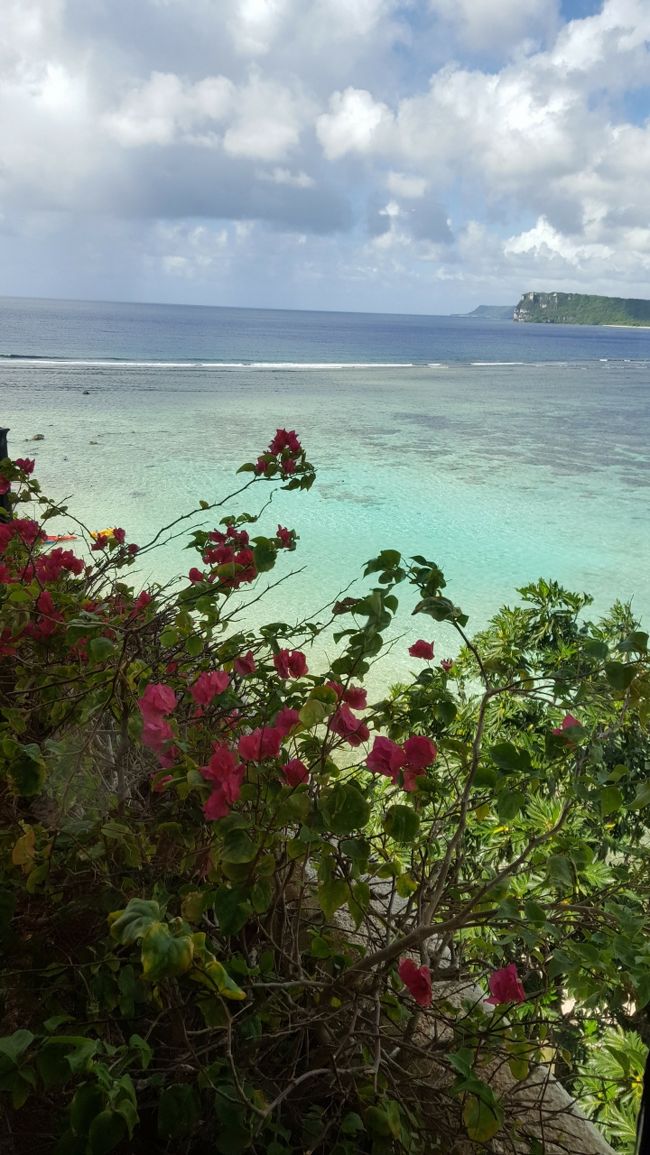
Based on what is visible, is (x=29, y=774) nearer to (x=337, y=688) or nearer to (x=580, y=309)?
(x=337, y=688)

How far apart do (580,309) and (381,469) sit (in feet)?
380

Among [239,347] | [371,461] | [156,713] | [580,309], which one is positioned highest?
[580,309]

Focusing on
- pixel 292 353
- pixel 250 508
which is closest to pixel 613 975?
pixel 250 508

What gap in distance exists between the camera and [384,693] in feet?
17.7

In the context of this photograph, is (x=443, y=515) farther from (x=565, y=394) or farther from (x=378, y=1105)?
(x=565, y=394)

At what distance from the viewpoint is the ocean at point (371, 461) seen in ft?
28.3

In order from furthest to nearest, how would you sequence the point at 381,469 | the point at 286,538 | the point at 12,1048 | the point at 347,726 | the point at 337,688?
the point at 381,469 < the point at 286,538 < the point at 337,688 < the point at 347,726 < the point at 12,1048

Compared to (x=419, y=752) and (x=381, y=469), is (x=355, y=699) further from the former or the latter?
(x=381, y=469)

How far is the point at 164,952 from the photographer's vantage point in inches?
26.5

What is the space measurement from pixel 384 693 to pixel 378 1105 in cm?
438

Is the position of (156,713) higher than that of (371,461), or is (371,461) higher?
(156,713)

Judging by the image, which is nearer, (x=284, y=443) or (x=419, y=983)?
(x=419, y=983)

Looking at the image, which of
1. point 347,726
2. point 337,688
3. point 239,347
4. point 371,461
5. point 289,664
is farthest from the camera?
point 239,347

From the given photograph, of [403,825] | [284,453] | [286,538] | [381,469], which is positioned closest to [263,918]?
[403,825]
